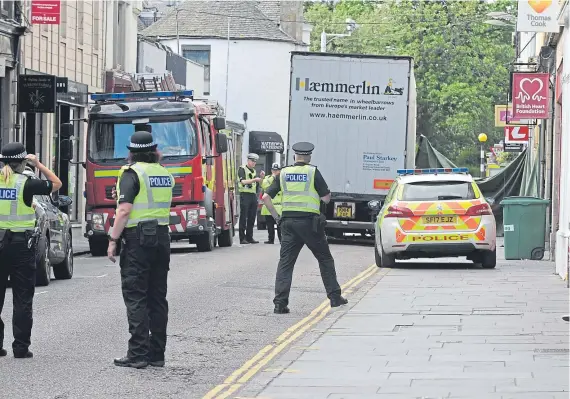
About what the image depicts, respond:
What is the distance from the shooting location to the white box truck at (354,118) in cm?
2905

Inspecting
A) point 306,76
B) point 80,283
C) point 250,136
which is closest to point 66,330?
point 80,283

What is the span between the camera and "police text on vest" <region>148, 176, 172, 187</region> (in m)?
10.8

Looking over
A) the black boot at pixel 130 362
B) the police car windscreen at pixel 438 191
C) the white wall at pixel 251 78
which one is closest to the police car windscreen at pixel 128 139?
the police car windscreen at pixel 438 191

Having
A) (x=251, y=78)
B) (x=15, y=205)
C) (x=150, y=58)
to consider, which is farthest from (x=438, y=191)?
(x=251, y=78)

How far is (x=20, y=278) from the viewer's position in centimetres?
1148

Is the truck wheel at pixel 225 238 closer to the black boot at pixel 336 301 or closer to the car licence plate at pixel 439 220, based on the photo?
the car licence plate at pixel 439 220

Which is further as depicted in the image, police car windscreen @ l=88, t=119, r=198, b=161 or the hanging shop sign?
the hanging shop sign

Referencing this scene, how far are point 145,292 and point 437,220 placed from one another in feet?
37.6

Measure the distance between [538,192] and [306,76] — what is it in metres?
6.70

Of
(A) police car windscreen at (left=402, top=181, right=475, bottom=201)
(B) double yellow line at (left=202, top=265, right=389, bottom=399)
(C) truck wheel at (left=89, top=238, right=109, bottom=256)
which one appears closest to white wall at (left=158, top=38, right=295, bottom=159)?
(C) truck wheel at (left=89, top=238, right=109, bottom=256)

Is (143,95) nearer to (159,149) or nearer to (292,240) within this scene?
(159,149)

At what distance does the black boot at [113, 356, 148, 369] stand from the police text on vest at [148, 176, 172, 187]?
4.29 ft

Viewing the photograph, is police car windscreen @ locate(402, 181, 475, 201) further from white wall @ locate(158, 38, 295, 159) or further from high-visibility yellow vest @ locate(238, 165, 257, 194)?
white wall @ locate(158, 38, 295, 159)

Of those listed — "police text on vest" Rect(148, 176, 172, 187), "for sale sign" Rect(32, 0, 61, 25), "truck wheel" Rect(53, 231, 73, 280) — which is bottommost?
"truck wheel" Rect(53, 231, 73, 280)
